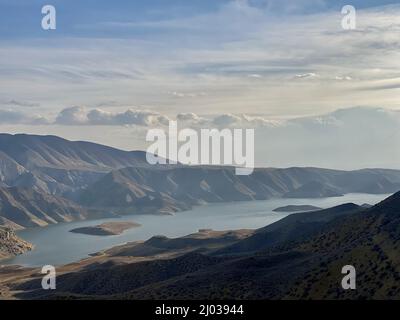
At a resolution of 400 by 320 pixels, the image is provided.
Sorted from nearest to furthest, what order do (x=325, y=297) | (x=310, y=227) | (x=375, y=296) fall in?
(x=375, y=296) < (x=325, y=297) < (x=310, y=227)

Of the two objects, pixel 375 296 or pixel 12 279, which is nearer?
pixel 375 296
